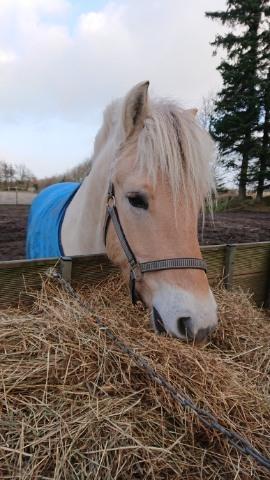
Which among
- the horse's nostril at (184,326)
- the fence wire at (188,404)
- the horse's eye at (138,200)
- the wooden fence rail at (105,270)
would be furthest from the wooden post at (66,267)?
the horse's nostril at (184,326)

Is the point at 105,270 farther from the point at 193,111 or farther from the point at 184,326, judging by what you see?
the point at 193,111

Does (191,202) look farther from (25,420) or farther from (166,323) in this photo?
(25,420)

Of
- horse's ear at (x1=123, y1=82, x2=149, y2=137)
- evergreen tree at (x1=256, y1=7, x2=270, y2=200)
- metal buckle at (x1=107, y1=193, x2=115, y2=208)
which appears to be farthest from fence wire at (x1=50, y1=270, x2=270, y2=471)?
evergreen tree at (x1=256, y1=7, x2=270, y2=200)

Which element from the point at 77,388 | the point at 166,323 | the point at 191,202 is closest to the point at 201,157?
the point at 191,202

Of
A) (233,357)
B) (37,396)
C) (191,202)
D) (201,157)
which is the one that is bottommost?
(233,357)

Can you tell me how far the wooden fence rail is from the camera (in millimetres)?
1752

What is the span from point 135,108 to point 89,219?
28.5 inches

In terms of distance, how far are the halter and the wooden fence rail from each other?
25cm

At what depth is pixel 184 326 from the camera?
1351 mm

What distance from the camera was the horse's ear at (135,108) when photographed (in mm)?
1664

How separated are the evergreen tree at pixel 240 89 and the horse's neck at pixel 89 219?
19.0 meters

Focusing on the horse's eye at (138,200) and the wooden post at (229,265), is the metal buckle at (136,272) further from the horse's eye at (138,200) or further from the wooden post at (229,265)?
the wooden post at (229,265)

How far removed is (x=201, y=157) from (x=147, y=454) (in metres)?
1.25

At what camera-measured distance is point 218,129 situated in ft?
66.5
